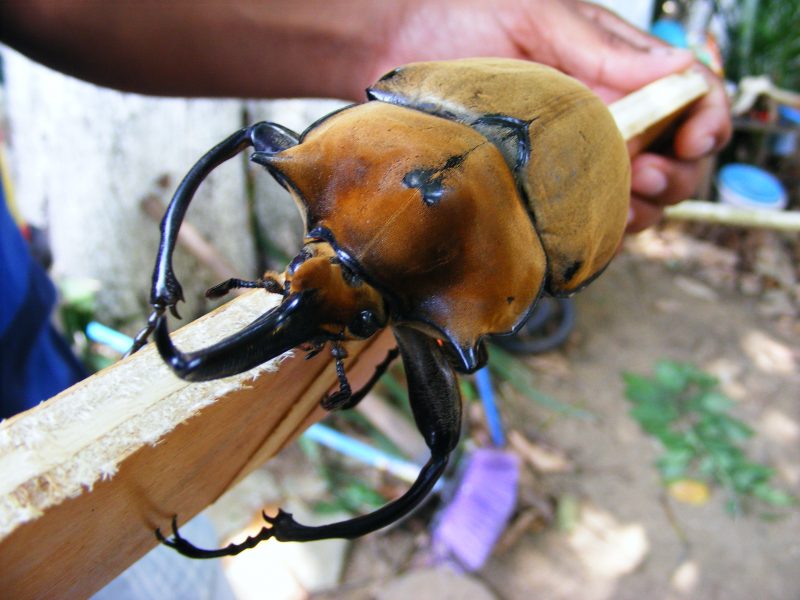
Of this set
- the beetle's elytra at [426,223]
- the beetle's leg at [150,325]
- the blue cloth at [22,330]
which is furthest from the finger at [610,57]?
the blue cloth at [22,330]

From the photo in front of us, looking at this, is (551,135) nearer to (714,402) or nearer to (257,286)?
(257,286)

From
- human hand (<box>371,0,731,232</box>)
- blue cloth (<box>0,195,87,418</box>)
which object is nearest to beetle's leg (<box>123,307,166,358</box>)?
blue cloth (<box>0,195,87,418</box>)

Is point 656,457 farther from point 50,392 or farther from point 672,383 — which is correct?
point 50,392

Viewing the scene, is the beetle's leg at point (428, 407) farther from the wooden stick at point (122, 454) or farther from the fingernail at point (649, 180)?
the fingernail at point (649, 180)

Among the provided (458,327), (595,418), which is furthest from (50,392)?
(595,418)

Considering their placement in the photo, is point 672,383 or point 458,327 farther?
point 672,383

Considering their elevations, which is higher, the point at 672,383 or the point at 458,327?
the point at 458,327
